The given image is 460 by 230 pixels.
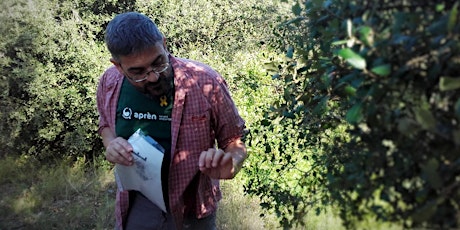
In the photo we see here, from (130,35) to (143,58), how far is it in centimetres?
11

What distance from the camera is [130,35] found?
2.06 meters

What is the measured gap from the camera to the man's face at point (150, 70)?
2.09 metres

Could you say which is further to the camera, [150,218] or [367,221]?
[150,218]

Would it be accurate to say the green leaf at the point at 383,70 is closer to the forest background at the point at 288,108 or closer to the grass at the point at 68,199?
the forest background at the point at 288,108

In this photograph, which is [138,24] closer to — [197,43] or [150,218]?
[150,218]

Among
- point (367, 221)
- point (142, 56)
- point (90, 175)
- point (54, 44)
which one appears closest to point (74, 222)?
point (90, 175)

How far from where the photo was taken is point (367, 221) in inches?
39.9

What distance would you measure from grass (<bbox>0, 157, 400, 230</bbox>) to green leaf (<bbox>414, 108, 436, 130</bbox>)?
3.58 m

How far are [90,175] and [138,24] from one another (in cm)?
480

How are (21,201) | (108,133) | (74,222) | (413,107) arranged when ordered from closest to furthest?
(413,107) → (108,133) → (74,222) → (21,201)

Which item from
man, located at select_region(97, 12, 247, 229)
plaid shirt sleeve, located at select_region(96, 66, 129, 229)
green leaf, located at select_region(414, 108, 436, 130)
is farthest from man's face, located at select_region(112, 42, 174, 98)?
green leaf, located at select_region(414, 108, 436, 130)

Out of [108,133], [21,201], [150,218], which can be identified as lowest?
[21,201]

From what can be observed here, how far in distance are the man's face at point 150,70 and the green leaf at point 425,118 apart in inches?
57.2

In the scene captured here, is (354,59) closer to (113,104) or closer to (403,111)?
(403,111)
